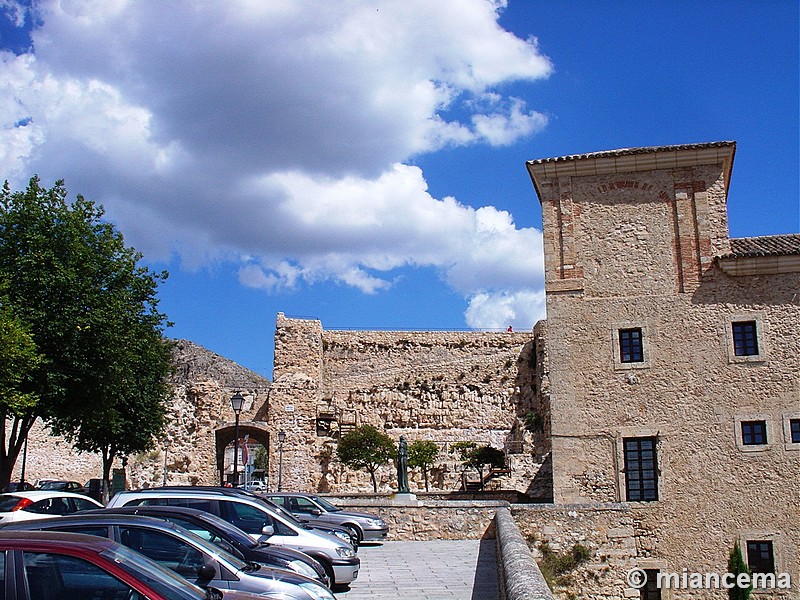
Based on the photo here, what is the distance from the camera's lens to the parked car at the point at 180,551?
680 centimetres

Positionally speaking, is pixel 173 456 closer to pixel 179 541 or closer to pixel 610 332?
pixel 610 332

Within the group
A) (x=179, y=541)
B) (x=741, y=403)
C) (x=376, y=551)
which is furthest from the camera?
(x=741, y=403)

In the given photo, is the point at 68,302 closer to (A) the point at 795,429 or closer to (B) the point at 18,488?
(B) the point at 18,488

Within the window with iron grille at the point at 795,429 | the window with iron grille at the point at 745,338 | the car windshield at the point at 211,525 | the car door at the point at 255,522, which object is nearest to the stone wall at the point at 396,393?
the window with iron grille at the point at 745,338

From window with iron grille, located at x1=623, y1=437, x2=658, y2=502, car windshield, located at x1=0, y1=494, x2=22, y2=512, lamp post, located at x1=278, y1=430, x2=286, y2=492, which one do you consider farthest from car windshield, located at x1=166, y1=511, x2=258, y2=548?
lamp post, located at x1=278, y1=430, x2=286, y2=492

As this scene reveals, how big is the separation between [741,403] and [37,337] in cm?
1913

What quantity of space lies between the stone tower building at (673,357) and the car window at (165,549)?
50.3ft

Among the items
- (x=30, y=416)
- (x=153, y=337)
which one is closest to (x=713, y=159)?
(x=153, y=337)

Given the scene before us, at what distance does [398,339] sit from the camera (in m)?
40.3

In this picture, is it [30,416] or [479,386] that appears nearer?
[30,416]

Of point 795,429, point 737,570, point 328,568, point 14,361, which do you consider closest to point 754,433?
point 795,429

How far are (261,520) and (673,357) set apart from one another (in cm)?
1426

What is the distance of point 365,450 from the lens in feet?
109

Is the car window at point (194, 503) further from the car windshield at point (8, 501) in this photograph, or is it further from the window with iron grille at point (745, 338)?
the window with iron grille at point (745, 338)
